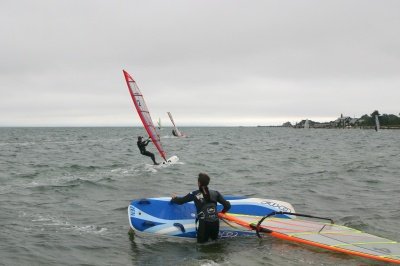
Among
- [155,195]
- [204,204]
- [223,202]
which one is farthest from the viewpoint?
[155,195]

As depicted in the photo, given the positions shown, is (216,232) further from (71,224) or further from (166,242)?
(71,224)

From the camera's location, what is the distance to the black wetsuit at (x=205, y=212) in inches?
345

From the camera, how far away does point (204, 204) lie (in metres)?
8.76

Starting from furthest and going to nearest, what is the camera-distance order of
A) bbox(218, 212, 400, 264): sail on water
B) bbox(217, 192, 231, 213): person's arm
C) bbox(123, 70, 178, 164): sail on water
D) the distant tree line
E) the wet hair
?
the distant tree line < bbox(123, 70, 178, 164): sail on water < bbox(217, 192, 231, 213): person's arm < the wet hair < bbox(218, 212, 400, 264): sail on water

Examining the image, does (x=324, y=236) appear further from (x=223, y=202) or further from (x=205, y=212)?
(x=205, y=212)

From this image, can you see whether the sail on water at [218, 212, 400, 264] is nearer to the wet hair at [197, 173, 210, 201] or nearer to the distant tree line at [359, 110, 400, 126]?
the wet hair at [197, 173, 210, 201]

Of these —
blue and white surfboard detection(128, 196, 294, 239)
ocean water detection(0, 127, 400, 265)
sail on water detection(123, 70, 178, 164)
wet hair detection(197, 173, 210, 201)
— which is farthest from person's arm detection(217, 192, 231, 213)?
sail on water detection(123, 70, 178, 164)

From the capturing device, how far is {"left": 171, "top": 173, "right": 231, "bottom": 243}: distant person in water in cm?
875

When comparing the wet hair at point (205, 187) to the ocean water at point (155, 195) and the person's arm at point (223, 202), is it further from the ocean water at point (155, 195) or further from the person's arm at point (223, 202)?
the ocean water at point (155, 195)

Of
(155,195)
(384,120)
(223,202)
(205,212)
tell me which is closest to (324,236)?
(223,202)

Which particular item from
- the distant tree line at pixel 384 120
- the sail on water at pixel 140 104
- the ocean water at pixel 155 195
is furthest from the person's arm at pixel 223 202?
the distant tree line at pixel 384 120

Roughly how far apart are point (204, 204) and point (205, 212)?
0.54 feet

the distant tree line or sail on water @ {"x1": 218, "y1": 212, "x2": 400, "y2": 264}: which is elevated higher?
the distant tree line

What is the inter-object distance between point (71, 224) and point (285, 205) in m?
5.50
